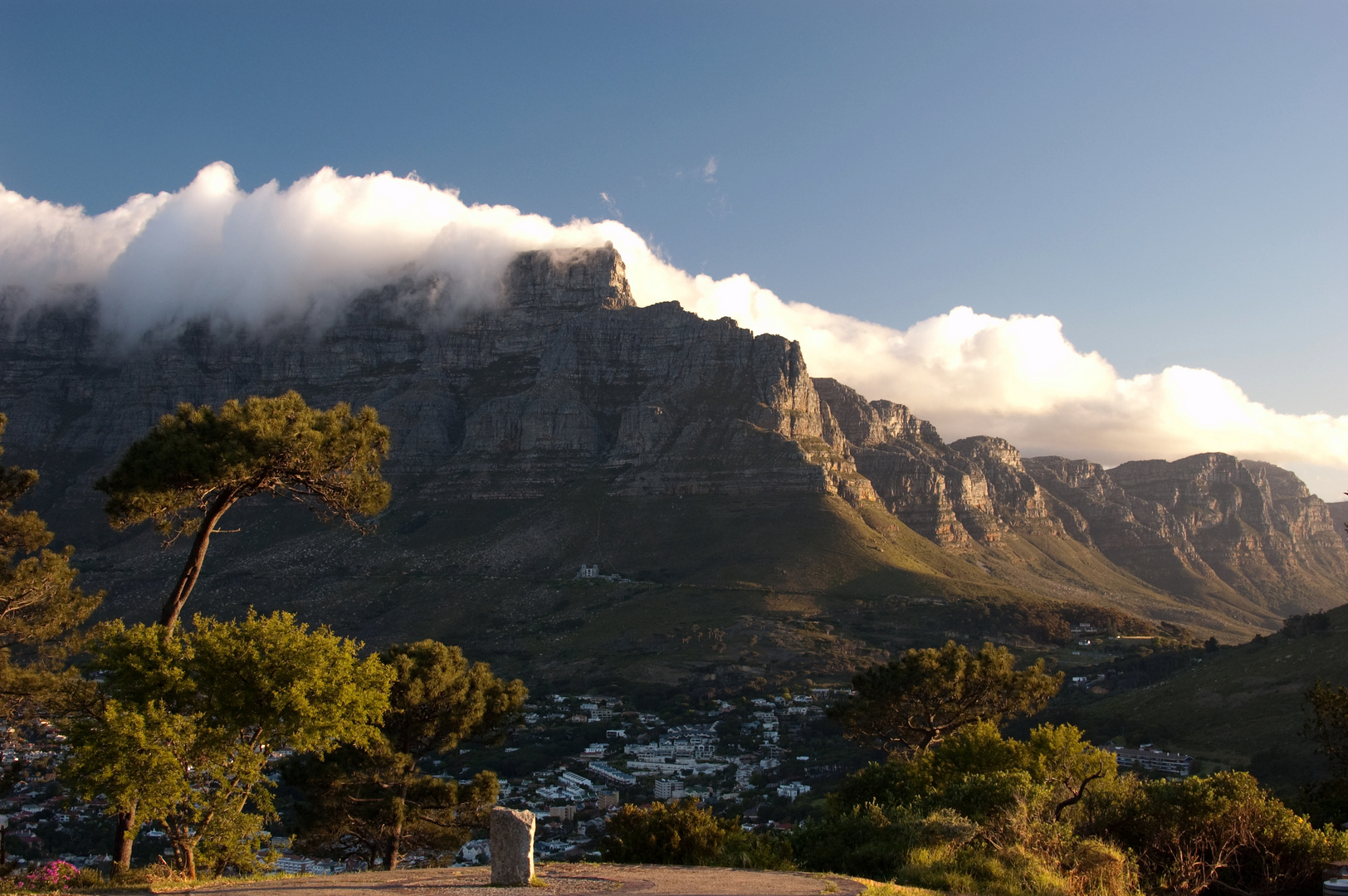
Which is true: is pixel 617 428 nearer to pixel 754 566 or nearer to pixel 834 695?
pixel 754 566

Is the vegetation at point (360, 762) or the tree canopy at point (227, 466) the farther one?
the tree canopy at point (227, 466)

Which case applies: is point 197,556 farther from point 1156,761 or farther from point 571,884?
point 1156,761

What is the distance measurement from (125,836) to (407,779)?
10.2 m

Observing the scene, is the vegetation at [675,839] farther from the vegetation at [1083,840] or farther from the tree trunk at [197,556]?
the tree trunk at [197,556]

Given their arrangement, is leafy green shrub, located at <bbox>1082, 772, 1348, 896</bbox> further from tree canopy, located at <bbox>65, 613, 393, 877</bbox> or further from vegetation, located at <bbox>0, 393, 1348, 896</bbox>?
tree canopy, located at <bbox>65, 613, 393, 877</bbox>

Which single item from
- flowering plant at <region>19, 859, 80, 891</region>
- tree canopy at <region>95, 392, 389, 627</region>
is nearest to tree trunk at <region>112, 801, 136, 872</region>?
flowering plant at <region>19, 859, 80, 891</region>

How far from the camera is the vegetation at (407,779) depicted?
2638 centimetres

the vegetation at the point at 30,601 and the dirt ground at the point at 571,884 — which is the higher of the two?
the vegetation at the point at 30,601

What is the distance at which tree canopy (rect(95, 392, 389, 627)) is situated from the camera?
19.9 metres

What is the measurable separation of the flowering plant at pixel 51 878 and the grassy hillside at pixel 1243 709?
1701 inches

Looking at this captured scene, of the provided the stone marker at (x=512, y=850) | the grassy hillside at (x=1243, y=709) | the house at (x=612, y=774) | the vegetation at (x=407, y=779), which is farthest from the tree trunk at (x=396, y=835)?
the grassy hillside at (x=1243, y=709)

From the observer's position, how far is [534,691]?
294 feet

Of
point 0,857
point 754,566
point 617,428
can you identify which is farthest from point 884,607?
point 0,857

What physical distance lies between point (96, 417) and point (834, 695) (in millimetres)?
184214
